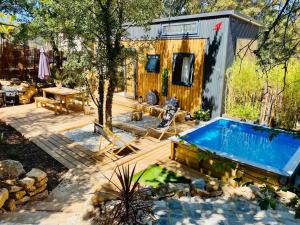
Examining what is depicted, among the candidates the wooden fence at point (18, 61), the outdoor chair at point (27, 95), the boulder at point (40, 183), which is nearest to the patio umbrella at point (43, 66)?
the outdoor chair at point (27, 95)

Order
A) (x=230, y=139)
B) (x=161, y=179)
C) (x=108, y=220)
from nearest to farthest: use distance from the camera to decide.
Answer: (x=108, y=220) < (x=161, y=179) < (x=230, y=139)

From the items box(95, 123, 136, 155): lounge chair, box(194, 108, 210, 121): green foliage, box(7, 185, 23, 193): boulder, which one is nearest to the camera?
box(7, 185, 23, 193): boulder

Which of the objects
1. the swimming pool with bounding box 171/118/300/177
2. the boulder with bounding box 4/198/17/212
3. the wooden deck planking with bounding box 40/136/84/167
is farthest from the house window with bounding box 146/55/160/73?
the boulder with bounding box 4/198/17/212

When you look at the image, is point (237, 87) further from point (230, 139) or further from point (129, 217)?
point (129, 217)

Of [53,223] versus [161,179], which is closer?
[53,223]

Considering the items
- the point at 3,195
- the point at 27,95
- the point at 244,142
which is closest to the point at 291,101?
the point at 244,142

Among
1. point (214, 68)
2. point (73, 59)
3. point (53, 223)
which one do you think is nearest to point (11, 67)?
point (73, 59)

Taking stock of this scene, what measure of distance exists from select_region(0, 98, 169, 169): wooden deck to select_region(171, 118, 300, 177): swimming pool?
0.94 m

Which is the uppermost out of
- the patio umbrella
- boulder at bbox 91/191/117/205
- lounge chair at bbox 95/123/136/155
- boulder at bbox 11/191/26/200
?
the patio umbrella

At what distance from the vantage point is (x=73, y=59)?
7.57 m

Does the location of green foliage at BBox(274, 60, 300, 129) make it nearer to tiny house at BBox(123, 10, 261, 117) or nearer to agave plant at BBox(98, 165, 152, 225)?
tiny house at BBox(123, 10, 261, 117)

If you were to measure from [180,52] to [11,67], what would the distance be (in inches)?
421

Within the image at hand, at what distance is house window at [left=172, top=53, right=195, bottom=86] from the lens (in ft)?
35.4

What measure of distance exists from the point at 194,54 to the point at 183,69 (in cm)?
88
